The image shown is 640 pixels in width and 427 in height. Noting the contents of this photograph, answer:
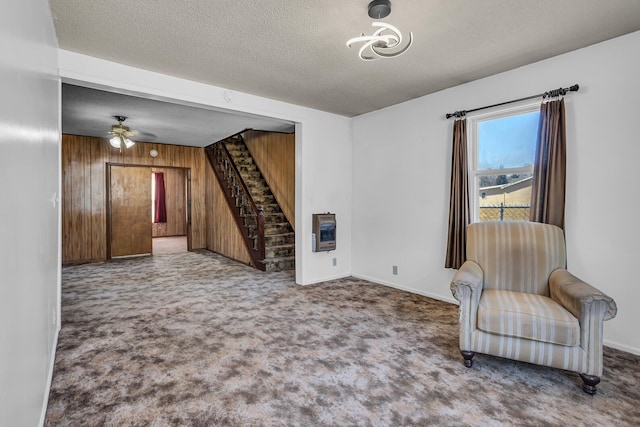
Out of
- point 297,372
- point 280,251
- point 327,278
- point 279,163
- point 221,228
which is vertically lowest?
point 297,372

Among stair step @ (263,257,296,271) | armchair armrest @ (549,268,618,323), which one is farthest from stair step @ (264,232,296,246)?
armchair armrest @ (549,268,618,323)

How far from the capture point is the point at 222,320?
336 cm

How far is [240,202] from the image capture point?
21.8 feet

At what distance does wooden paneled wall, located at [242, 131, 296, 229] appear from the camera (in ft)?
20.6

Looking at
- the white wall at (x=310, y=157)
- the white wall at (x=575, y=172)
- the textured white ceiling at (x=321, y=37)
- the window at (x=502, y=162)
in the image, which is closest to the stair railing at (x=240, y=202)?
the white wall at (x=310, y=157)

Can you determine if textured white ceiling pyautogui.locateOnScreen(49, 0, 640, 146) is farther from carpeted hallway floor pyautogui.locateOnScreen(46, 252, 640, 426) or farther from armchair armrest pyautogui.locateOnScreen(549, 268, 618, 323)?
carpeted hallway floor pyautogui.locateOnScreen(46, 252, 640, 426)

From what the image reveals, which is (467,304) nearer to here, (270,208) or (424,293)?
(424,293)

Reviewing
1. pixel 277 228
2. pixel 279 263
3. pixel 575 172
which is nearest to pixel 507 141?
pixel 575 172

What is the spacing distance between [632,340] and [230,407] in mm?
3242

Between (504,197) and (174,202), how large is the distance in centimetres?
1087

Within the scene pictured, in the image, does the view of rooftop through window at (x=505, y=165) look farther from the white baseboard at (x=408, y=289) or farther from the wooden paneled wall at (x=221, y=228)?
the wooden paneled wall at (x=221, y=228)

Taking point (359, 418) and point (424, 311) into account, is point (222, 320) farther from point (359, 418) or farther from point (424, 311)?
point (424, 311)

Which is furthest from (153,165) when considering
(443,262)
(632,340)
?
(632,340)

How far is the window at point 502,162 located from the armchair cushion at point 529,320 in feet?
4.46
